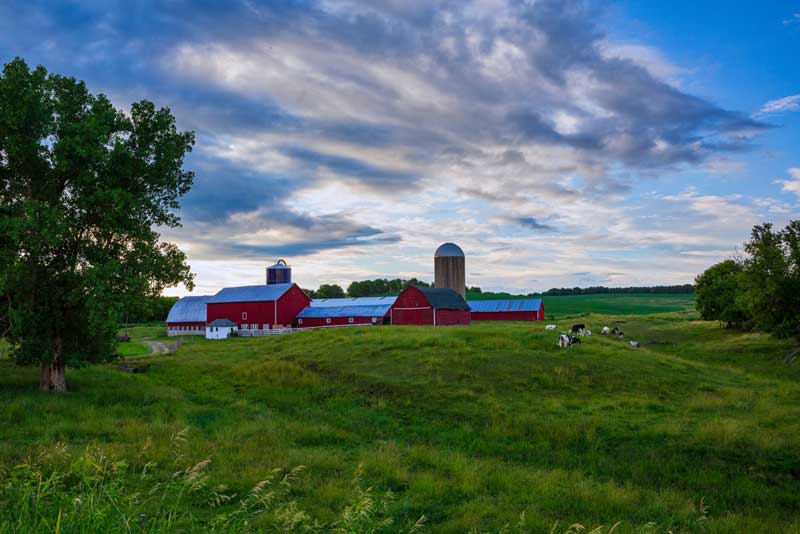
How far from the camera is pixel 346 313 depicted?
3029 inches

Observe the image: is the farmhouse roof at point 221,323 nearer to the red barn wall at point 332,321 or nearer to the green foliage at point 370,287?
the red barn wall at point 332,321

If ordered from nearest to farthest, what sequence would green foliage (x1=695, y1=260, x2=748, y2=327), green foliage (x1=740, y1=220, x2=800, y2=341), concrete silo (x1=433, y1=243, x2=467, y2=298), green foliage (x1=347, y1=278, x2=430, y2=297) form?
green foliage (x1=740, y1=220, x2=800, y2=341) → green foliage (x1=695, y1=260, x2=748, y2=327) → concrete silo (x1=433, y1=243, x2=467, y2=298) → green foliage (x1=347, y1=278, x2=430, y2=297)

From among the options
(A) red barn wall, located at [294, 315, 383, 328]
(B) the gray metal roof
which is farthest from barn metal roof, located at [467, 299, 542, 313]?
(A) red barn wall, located at [294, 315, 383, 328]

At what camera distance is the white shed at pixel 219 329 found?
236 ft

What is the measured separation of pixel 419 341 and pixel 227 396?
14915 millimetres

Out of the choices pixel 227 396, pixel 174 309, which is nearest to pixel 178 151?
pixel 227 396

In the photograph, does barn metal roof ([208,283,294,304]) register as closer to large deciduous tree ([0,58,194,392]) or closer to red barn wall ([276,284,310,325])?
red barn wall ([276,284,310,325])

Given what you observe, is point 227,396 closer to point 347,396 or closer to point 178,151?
point 347,396

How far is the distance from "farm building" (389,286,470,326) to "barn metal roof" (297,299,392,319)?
8.11ft

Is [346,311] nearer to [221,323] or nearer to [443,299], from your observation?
[443,299]

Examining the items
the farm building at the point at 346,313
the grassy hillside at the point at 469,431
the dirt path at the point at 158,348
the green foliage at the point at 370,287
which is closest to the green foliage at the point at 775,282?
the grassy hillside at the point at 469,431

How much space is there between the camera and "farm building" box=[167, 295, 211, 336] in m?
84.4

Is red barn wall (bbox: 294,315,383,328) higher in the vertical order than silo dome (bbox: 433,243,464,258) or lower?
lower

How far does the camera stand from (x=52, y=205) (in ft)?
74.6
